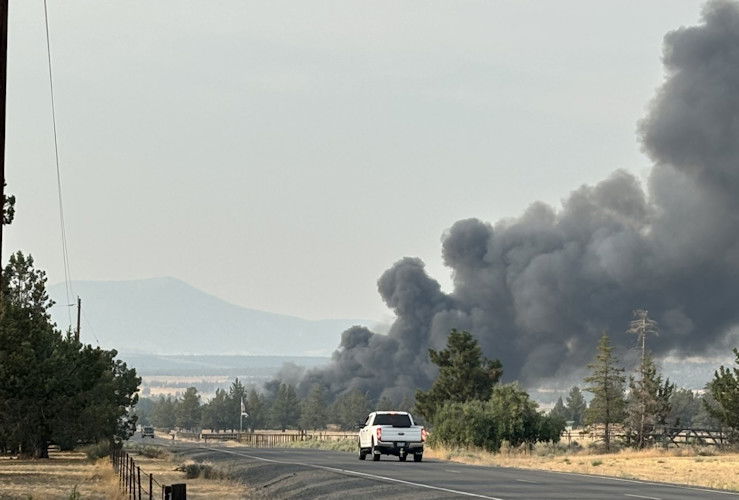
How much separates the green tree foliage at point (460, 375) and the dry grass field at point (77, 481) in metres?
36.8

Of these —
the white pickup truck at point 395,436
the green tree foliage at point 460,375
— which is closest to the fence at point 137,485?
the white pickup truck at point 395,436

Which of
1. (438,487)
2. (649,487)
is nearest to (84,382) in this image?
(438,487)

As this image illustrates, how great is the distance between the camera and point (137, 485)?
32906 mm

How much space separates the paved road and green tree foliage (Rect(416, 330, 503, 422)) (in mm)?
40411

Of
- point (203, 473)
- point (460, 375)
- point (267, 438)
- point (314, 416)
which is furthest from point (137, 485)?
point (314, 416)

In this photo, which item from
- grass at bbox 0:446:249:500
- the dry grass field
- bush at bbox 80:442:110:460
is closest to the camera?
the dry grass field

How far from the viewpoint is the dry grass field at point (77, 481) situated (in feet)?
104

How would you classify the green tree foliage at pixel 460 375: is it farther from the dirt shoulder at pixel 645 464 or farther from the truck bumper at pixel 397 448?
the truck bumper at pixel 397 448

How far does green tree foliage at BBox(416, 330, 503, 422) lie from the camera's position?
86.6 m

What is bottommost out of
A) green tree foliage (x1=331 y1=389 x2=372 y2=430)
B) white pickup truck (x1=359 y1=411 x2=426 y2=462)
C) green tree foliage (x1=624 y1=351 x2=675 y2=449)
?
white pickup truck (x1=359 y1=411 x2=426 y2=462)

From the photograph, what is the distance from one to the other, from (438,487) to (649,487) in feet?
17.5

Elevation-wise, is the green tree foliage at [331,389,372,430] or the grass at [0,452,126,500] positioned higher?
the green tree foliage at [331,389,372,430]

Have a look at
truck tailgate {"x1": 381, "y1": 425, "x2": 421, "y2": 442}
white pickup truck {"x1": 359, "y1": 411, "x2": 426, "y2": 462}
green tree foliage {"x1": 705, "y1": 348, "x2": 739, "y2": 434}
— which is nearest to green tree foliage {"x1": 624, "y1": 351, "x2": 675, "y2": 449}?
green tree foliage {"x1": 705, "y1": 348, "x2": 739, "y2": 434}

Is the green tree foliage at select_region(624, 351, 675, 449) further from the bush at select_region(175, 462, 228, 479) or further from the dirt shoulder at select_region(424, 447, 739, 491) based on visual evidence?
the bush at select_region(175, 462, 228, 479)
